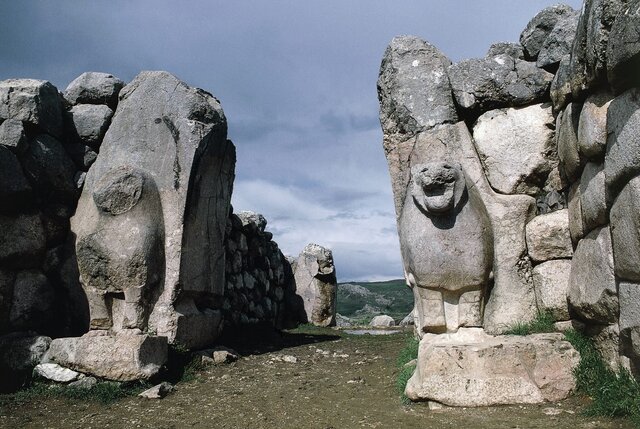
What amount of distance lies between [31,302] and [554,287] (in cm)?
499

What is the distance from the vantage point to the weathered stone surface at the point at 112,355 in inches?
194

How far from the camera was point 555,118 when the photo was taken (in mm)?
4238

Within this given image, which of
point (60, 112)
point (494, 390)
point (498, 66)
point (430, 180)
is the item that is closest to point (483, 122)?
point (498, 66)

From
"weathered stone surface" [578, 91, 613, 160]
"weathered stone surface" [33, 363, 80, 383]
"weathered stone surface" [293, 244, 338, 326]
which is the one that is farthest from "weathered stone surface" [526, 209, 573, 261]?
"weathered stone surface" [293, 244, 338, 326]

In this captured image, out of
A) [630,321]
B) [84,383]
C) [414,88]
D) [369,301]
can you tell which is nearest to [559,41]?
[414,88]

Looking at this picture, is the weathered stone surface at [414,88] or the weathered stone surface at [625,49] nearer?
the weathered stone surface at [625,49]

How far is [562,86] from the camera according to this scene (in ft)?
12.6

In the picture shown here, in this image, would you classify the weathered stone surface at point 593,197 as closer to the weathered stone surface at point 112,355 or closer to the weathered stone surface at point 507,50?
the weathered stone surface at point 507,50

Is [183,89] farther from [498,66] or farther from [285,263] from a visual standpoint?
[285,263]

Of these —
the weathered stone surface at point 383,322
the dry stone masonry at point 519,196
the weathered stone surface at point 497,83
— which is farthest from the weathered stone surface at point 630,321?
the weathered stone surface at point 383,322

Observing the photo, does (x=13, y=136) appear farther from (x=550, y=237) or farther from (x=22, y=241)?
(x=550, y=237)

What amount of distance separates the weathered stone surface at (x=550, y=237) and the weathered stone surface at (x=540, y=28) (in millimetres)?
1388

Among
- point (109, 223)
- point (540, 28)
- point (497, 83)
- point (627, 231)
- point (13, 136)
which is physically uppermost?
point (540, 28)

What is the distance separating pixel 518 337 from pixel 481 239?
736 millimetres
